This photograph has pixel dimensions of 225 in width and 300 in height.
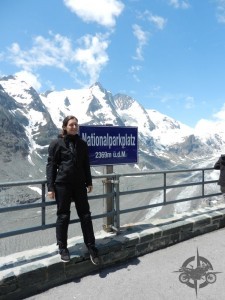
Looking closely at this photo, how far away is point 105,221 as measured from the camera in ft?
22.2

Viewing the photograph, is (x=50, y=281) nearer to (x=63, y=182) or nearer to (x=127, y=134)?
(x=63, y=182)

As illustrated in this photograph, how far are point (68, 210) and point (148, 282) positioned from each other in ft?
5.17

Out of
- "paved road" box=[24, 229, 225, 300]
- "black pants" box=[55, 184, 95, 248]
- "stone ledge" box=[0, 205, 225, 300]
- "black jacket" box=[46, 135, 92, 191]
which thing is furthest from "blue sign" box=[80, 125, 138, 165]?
"paved road" box=[24, 229, 225, 300]

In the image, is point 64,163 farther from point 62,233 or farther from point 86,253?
point 86,253

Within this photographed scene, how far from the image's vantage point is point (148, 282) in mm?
5031

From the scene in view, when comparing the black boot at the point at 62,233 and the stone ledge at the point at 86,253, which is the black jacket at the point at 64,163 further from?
the stone ledge at the point at 86,253

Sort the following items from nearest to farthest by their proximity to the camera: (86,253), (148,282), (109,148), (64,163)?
(148,282)
(64,163)
(86,253)
(109,148)

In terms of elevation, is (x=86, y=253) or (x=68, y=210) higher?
(x=68, y=210)

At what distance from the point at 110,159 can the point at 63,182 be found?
1.66 m

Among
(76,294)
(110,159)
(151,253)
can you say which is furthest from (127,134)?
(76,294)

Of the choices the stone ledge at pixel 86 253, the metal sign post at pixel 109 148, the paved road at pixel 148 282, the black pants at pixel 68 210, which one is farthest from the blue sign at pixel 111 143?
the paved road at pixel 148 282

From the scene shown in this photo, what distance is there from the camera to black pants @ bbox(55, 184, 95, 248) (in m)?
5.15

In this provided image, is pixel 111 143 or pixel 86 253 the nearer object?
pixel 86 253

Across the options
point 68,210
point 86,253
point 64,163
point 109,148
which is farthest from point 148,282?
point 109,148
